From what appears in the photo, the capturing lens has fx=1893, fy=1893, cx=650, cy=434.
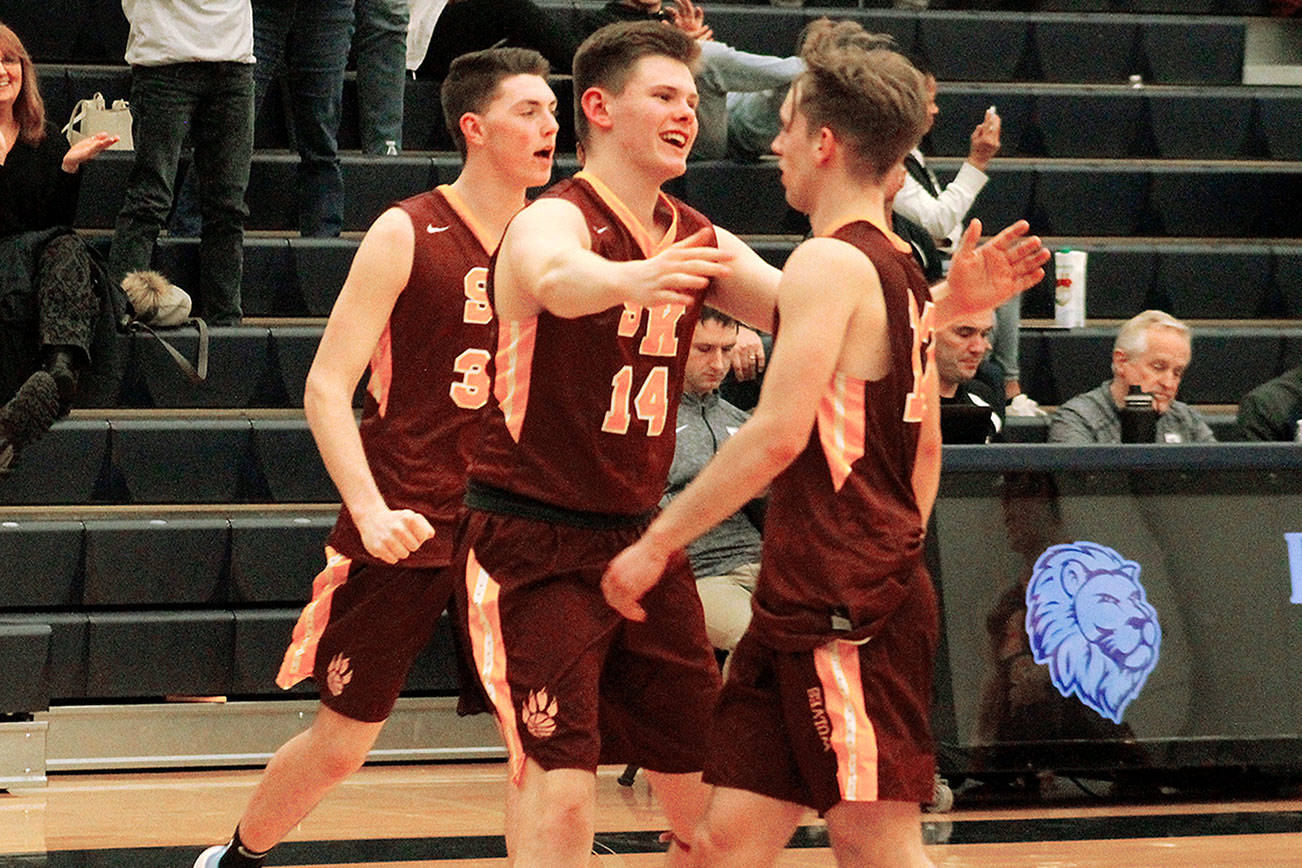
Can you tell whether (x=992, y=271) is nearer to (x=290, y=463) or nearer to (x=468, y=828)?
(x=468, y=828)

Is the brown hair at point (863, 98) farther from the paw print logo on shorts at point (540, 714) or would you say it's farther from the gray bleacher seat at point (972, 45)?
the gray bleacher seat at point (972, 45)

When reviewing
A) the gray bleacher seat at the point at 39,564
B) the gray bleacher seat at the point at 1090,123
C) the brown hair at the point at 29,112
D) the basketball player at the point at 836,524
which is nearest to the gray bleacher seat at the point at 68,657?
the gray bleacher seat at the point at 39,564

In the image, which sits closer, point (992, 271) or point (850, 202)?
point (850, 202)

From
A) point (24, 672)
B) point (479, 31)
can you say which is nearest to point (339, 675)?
point (24, 672)

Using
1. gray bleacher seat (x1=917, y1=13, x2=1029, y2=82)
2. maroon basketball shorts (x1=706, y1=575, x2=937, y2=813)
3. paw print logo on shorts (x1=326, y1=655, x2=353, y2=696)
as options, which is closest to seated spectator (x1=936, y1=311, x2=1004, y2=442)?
paw print logo on shorts (x1=326, y1=655, x2=353, y2=696)

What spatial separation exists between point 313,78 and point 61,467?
1.81 m

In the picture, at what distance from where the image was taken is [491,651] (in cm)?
319

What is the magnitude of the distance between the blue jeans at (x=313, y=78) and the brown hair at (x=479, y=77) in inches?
119

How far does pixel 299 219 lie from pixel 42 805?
9.20ft

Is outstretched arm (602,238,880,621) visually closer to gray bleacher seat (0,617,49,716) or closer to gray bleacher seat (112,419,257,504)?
gray bleacher seat (0,617,49,716)

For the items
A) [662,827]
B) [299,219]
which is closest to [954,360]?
[662,827]

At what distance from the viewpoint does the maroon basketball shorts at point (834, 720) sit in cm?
286

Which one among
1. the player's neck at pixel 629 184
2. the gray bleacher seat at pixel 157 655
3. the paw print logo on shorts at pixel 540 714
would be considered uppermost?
the player's neck at pixel 629 184

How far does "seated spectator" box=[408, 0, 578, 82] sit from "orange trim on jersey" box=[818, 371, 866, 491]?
496 cm
